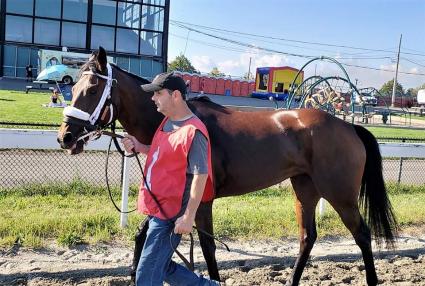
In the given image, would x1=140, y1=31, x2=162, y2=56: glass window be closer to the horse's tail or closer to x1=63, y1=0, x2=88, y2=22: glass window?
x1=63, y1=0, x2=88, y2=22: glass window

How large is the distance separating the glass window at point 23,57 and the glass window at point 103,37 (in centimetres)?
527

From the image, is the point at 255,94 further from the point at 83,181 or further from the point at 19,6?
the point at 83,181

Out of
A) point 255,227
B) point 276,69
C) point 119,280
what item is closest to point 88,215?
point 119,280

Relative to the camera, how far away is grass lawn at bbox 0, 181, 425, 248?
5609mm

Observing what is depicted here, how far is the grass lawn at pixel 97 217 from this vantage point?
221 inches

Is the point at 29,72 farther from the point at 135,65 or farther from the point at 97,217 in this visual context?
the point at 97,217

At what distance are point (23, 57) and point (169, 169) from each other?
40.0 m

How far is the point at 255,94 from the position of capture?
5078 cm

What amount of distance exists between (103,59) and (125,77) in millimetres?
340

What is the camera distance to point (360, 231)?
483 cm

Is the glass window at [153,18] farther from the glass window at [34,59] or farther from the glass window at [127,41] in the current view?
the glass window at [34,59]

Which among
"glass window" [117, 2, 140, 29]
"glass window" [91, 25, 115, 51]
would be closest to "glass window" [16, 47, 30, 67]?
"glass window" [91, 25, 115, 51]

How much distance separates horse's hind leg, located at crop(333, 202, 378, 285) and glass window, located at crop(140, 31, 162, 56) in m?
39.2

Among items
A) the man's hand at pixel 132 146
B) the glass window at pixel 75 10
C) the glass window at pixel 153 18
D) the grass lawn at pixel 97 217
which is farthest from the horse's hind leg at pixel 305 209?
the glass window at pixel 75 10
